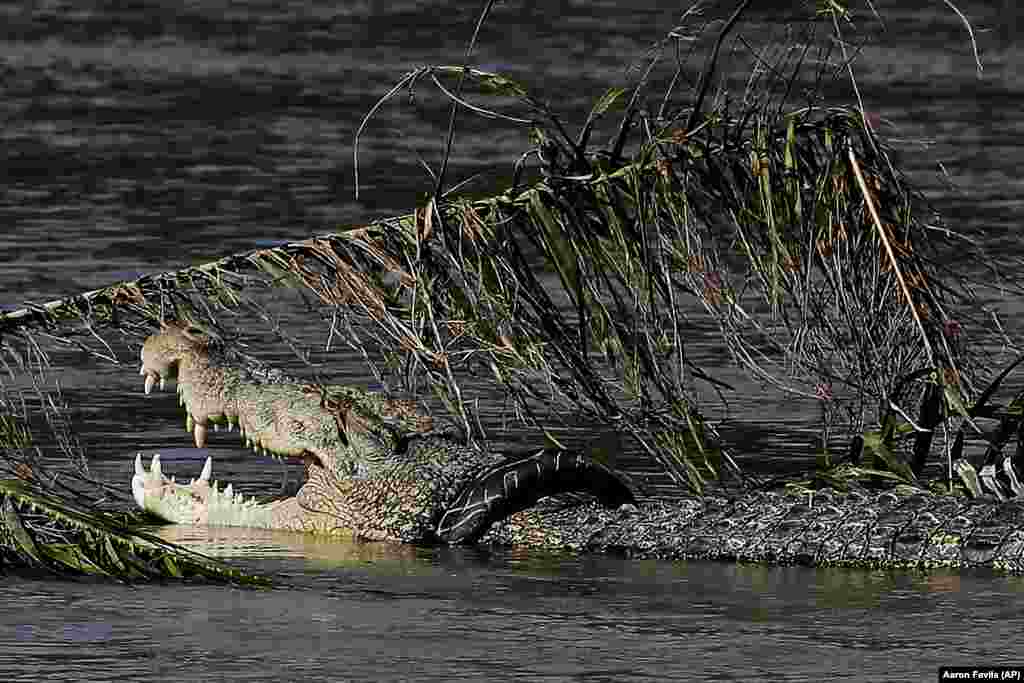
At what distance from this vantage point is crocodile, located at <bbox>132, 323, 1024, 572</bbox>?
10203 mm

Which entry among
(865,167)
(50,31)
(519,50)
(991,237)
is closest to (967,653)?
(865,167)

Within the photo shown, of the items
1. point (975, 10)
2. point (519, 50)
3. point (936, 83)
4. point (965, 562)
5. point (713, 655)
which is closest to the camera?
point (713, 655)

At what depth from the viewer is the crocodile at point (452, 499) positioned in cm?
1020

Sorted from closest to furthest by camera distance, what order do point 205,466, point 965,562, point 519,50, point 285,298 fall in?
point 965,562 < point 205,466 < point 285,298 < point 519,50

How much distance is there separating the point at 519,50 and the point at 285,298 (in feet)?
45.3

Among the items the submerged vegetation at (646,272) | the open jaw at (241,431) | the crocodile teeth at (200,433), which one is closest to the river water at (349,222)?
the open jaw at (241,431)

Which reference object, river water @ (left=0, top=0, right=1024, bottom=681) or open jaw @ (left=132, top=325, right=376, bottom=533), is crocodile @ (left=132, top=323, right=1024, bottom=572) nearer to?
open jaw @ (left=132, top=325, right=376, bottom=533)

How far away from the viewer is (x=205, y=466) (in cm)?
1073

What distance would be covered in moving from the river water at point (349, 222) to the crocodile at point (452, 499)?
7.6 inches

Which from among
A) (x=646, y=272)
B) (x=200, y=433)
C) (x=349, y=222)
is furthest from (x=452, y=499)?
(x=349, y=222)

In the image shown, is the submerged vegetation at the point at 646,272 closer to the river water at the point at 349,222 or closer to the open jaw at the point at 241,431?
the open jaw at the point at 241,431

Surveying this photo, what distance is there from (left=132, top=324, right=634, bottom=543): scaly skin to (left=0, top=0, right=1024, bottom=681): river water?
200 millimetres

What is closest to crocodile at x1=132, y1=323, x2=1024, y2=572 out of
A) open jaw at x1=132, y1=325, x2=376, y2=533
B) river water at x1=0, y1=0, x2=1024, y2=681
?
open jaw at x1=132, y1=325, x2=376, y2=533

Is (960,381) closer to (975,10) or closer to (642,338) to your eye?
(642,338)
